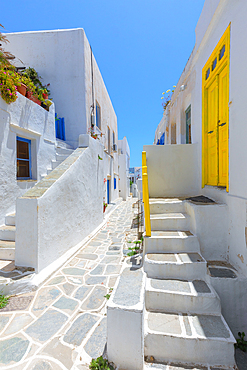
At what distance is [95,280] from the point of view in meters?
3.38

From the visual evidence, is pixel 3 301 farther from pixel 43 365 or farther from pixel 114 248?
pixel 114 248

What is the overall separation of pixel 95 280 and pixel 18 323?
4.42ft

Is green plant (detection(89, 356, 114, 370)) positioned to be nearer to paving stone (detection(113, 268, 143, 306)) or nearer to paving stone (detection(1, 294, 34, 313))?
paving stone (detection(113, 268, 143, 306))

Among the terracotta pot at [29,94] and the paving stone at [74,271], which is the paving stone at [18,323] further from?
the terracotta pot at [29,94]

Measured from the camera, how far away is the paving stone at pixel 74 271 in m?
3.58

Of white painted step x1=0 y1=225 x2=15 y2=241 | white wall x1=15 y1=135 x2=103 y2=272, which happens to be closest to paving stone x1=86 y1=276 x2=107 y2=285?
white wall x1=15 y1=135 x2=103 y2=272

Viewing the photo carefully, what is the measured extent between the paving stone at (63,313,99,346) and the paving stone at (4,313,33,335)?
2.06 feet

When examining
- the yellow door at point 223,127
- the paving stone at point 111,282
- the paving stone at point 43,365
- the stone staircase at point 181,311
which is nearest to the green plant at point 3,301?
the paving stone at point 43,365

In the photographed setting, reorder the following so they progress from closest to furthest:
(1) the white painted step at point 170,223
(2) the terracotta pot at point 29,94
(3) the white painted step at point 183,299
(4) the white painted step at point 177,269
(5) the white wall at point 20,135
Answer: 1. (3) the white painted step at point 183,299
2. (4) the white painted step at point 177,269
3. (1) the white painted step at point 170,223
4. (5) the white wall at point 20,135
5. (2) the terracotta pot at point 29,94

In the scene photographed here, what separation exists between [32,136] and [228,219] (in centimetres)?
576

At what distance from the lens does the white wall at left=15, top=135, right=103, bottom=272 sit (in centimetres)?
314

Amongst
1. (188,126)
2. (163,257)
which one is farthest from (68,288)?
(188,126)

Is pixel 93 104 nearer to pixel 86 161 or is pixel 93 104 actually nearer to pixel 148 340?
pixel 86 161

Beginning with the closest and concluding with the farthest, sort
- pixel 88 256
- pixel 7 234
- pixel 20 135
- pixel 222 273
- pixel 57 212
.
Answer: pixel 222 273
pixel 57 212
pixel 7 234
pixel 88 256
pixel 20 135
